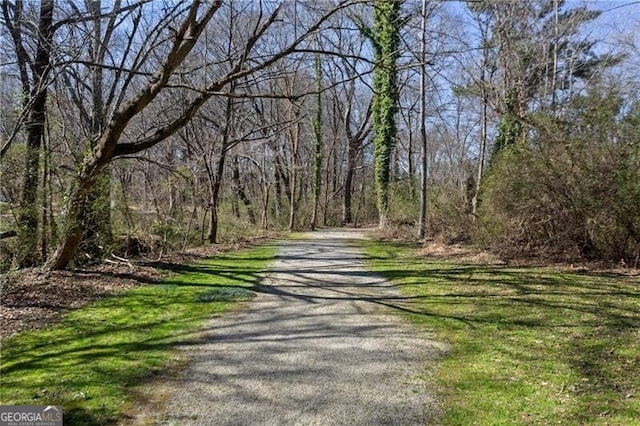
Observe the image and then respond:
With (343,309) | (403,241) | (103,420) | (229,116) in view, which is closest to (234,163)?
(229,116)

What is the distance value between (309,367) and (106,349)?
2.15 m

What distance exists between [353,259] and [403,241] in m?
5.19

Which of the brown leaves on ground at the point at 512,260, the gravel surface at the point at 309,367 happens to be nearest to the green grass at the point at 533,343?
the gravel surface at the point at 309,367

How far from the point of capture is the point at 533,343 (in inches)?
195

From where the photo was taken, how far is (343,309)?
643cm

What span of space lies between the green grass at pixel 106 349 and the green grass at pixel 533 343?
107 inches

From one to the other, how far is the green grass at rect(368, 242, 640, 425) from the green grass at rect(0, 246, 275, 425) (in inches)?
107

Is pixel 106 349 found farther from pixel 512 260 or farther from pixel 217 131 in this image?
pixel 217 131

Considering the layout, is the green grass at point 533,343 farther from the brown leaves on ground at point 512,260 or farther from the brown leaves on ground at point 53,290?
the brown leaves on ground at point 53,290

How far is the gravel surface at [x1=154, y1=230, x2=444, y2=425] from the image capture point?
3342mm

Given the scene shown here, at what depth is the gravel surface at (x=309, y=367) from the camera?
3.34m

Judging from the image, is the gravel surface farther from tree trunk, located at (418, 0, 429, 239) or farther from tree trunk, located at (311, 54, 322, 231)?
tree trunk, located at (311, 54, 322, 231)

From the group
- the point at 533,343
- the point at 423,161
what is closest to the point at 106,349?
the point at 533,343

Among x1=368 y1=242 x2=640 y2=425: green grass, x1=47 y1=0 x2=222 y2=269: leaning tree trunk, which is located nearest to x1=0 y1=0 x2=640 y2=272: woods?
→ x1=47 y1=0 x2=222 y2=269: leaning tree trunk
